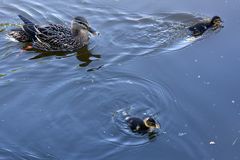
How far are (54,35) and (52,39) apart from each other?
77 mm

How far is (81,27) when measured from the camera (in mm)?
9180

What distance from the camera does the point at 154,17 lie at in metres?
9.79

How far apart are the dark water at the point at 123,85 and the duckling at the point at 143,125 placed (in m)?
0.10

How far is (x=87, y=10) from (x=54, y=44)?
4.03ft

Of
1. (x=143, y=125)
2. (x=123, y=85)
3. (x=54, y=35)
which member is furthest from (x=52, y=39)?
(x=143, y=125)

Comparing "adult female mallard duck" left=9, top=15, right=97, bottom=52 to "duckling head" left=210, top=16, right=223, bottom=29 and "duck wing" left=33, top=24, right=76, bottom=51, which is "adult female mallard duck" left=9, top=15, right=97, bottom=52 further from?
"duckling head" left=210, top=16, right=223, bottom=29

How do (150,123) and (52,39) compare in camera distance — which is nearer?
(150,123)

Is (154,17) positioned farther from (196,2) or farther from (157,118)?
(157,118)

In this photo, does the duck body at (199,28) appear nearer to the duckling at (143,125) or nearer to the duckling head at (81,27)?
the duckling head at (81,27)

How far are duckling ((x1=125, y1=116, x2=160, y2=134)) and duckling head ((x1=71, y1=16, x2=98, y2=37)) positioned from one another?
2.52m

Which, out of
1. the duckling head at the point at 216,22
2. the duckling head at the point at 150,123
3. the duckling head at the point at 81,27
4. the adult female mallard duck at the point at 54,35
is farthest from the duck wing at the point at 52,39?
the duckling head at the point at 150,123

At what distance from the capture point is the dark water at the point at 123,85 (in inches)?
269

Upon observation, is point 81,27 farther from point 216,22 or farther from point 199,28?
point 216,22

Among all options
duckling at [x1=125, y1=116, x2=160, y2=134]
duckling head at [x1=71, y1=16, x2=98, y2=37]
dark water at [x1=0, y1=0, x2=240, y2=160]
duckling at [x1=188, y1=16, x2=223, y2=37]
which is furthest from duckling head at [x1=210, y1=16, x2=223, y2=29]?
duckling at [x1=125, y1=116, x2=160, y2=134]
